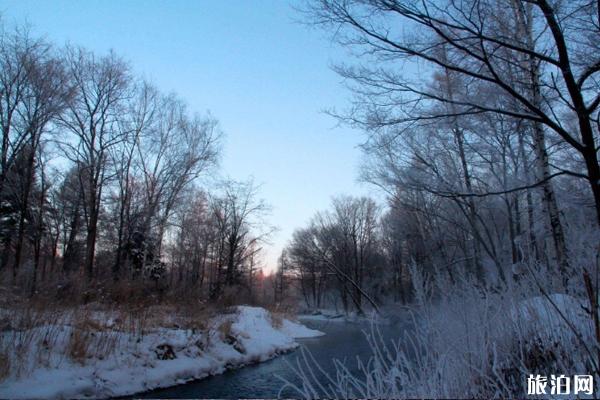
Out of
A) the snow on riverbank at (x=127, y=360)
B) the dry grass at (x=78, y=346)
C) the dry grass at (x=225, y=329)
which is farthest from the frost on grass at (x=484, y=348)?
the dry grass at (x=225, y=329)

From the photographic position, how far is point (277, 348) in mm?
13773

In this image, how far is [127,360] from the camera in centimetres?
803

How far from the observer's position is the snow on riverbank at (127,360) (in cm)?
632

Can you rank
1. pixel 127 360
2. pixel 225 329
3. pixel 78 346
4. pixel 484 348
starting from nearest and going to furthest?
pixel 484 348 → pixel 78 346 → pixel 127 360 → pixel 225 329

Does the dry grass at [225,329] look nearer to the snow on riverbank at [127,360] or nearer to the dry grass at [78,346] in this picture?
the snow on riverbank at [127,360]

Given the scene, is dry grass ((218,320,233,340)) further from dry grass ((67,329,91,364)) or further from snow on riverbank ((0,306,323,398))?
dry grass ((67,329,91,364))

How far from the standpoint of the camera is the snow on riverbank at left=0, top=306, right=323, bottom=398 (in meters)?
6.32

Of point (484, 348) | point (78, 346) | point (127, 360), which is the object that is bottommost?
point (127, 360)

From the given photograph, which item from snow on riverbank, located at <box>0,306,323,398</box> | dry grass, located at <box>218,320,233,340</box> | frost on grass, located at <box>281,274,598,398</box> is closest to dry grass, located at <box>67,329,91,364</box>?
snow on riverbank, located at <box>0,306,323,398</box>

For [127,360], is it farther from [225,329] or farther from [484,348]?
[484,348]

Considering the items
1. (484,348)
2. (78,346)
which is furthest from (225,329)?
(484,348)

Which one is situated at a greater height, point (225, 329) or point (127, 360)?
point (225, 329)

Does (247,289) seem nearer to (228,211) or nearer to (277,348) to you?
(277,348)

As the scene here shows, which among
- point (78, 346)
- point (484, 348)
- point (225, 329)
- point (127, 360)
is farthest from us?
point (225, 329)
